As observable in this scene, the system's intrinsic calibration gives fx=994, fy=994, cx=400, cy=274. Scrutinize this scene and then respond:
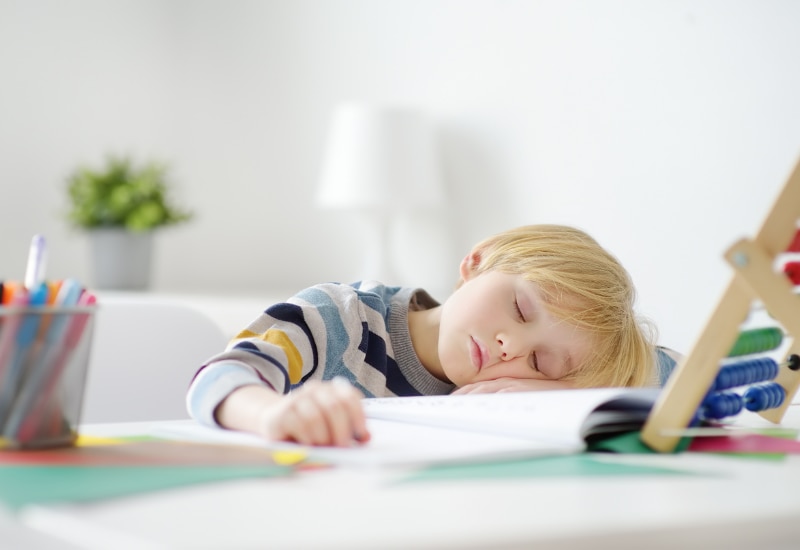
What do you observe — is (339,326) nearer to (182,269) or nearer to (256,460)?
(256,460)

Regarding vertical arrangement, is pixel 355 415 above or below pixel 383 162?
below

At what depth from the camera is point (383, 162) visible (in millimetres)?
2598

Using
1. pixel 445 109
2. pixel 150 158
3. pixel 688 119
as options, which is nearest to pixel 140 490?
pixel 688 119

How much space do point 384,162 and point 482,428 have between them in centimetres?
189

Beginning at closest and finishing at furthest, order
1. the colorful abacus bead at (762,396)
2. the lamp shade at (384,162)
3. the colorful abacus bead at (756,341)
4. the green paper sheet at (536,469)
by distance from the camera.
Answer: the green paper sheet at (536,469) → the colorful abacus bead at (756,341) → the colorful abacus bead at (762,396) → the lamp shade at (384,162)

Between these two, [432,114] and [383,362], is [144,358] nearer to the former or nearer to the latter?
[383,362]

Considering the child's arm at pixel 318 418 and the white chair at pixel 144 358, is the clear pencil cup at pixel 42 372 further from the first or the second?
the white chair at pixel 144 358

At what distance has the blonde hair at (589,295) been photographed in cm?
110

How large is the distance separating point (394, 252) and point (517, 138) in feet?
1.94

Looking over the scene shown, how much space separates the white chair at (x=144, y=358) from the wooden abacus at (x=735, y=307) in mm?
838

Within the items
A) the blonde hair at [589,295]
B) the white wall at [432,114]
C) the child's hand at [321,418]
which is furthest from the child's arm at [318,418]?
the white wall at [432,114]

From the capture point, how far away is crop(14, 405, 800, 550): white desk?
44cm

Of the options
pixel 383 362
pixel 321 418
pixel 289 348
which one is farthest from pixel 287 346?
pixel 321 418

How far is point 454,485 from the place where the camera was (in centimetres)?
56
